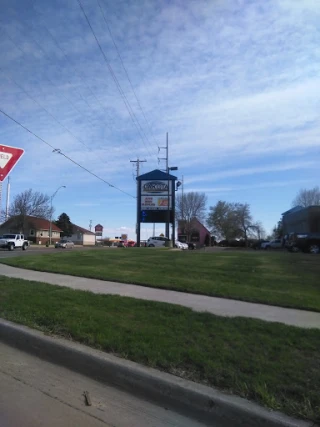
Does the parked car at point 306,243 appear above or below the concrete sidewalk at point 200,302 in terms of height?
above

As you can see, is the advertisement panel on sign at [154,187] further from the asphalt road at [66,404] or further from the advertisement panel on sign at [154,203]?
the asphalt road at [66,404]

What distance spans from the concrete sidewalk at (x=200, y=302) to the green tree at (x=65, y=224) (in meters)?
93.9

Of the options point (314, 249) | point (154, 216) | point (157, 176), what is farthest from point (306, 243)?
point (157, 176)

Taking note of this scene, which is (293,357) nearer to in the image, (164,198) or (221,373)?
(221,373)

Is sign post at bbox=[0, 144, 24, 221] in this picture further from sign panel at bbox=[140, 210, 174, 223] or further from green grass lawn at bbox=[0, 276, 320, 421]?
sign panel at bbox=[140, 210, 174, 223]

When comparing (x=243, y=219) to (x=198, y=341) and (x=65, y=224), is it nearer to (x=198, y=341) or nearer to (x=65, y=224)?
(x=65, y=224)

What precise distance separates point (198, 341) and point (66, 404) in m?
1.88

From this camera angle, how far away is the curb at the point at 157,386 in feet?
10.7

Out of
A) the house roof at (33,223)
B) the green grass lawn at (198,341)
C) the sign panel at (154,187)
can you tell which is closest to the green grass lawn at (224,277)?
the green grass lawn at (198,341)

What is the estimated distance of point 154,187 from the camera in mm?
43438

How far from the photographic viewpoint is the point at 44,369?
15.0 feet

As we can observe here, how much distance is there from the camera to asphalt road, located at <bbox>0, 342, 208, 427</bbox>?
3.35 metres

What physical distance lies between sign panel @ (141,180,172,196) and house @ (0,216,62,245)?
37.1 meters

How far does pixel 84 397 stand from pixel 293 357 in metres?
2.41
